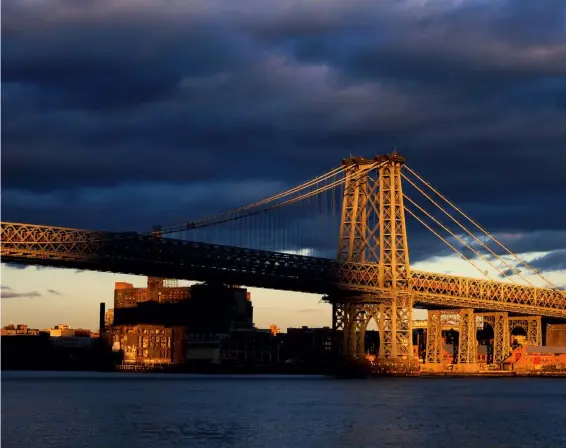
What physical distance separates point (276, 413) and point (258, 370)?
12149 centimetres

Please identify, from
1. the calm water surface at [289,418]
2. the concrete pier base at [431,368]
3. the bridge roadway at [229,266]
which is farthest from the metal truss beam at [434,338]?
the calm water surface at [289,418]

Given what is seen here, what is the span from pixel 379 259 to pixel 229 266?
47.5 ft

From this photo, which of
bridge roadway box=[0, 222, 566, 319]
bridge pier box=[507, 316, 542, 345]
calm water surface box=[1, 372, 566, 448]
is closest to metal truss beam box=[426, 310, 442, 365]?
bridge roadway box=[0, 222, 566, 319]

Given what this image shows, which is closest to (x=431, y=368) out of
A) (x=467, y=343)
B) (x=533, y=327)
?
(x=467, y=343)

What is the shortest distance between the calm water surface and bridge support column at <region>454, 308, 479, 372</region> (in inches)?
1180

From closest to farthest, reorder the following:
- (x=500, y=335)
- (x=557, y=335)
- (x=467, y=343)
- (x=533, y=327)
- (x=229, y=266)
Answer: (x=229, y=266)
(x=467, y=343)
(x=500, y=335)
(x=533, y=327)
(x=557, y=335)

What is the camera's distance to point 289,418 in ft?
217

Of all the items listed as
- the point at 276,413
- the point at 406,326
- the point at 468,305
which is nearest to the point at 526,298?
the point at 468,305

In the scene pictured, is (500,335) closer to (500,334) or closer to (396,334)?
(500,334)

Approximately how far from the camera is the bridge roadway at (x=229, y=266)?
9769cm

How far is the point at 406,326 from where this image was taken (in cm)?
11706

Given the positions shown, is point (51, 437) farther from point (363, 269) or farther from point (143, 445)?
point (363, 269)

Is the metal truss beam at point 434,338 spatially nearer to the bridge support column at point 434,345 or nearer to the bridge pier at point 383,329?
the bridge support column at point 434,345

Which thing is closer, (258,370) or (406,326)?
(406,326)
